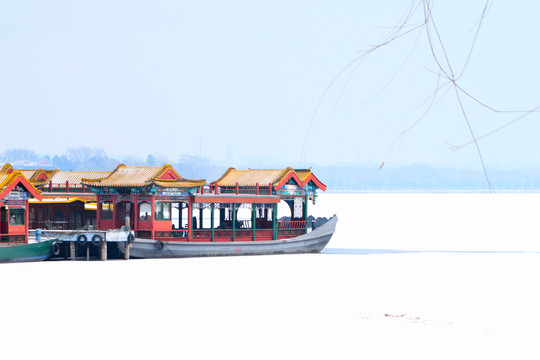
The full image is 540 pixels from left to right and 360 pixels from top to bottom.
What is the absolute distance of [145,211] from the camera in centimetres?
4562

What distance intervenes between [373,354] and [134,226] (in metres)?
26.2

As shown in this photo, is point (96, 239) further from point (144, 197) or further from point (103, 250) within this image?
point (144, 197)

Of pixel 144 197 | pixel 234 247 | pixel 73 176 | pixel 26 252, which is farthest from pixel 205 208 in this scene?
pixel 73 176

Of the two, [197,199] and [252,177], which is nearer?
[197,199]

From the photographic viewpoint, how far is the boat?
44844 mm

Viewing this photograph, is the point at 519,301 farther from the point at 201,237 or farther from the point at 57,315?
the point at 201,237

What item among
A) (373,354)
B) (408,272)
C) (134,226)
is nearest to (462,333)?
(373,354)

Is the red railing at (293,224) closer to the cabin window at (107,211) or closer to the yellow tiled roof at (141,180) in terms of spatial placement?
the yellow tiled roof at (141,180)

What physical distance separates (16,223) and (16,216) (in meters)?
0.33

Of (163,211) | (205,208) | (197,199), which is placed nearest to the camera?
(163,211)

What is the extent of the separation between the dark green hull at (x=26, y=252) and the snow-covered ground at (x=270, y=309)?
3.06 ft

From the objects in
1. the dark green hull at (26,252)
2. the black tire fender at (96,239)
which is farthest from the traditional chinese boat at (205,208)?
the dark green hull at (26,252)

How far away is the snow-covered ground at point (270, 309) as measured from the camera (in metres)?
21.6

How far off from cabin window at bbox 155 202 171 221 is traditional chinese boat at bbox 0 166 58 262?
219 inches
